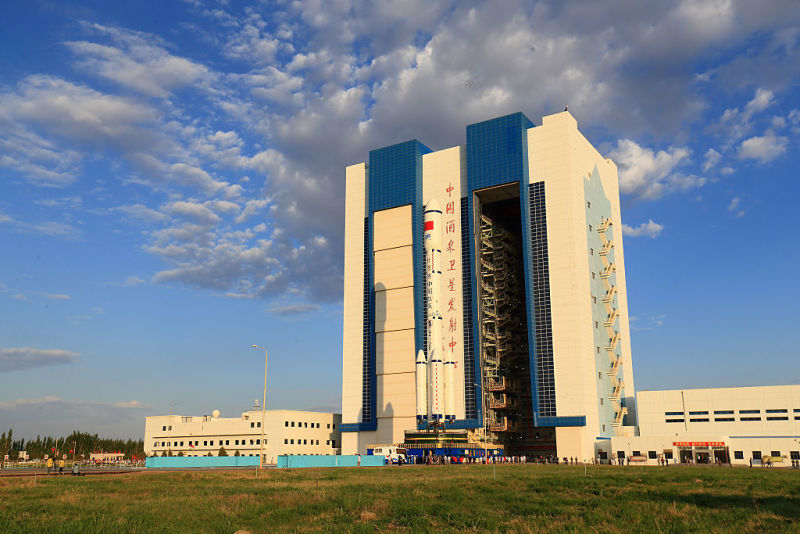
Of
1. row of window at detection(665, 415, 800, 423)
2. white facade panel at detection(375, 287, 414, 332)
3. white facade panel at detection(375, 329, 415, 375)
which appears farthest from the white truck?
row of window at detection(665, 415, 800, 423)

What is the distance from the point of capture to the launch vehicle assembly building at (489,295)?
104 meters

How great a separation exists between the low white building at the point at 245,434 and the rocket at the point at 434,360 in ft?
128

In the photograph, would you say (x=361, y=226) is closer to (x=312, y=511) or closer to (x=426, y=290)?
(x=426, y=290)

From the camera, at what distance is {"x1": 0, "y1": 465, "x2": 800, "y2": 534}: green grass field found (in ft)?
97.6

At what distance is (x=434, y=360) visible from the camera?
341ft

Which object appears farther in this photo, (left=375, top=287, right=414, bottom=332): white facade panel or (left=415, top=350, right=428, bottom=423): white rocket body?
(left=375, top=287, right=414, bottom=332): white facade panel

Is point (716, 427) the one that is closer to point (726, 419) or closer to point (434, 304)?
point (726, 419)

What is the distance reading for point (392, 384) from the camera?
4545 inches

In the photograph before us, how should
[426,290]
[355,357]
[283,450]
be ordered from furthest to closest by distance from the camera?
1. [283,450]
2. [355,357]
3. [426,290]

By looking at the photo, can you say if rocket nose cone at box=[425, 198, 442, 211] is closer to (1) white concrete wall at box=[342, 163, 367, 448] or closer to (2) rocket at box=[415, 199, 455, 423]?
(2) rocket at box=[415, 199, 455, 423]

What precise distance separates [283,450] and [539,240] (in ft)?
241

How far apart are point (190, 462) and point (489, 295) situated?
58.1 meters

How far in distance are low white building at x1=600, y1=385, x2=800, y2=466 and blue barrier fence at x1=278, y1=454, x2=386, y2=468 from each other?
37.2 metres

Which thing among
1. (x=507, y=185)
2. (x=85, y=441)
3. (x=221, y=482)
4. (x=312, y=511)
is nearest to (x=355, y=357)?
(x=507, y=185)
